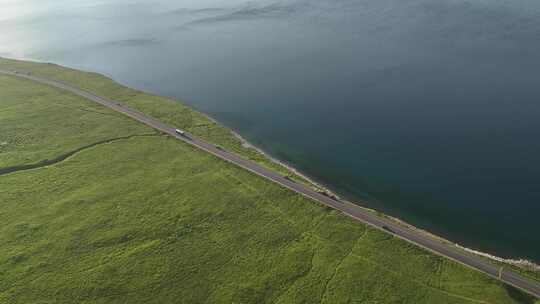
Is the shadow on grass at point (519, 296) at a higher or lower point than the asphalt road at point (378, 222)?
lower

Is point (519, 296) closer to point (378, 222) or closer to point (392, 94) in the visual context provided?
point (378, 222)

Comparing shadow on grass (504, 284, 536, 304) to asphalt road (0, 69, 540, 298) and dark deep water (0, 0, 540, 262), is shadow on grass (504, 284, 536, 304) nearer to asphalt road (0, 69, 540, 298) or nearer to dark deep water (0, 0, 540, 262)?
asphalt road (0, 69, 540, 298)

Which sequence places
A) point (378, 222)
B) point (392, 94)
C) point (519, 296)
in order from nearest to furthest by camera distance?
point (519, 296), point (378, 222), point (392, 94)

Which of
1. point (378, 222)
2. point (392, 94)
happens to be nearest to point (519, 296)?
point (378, 222)

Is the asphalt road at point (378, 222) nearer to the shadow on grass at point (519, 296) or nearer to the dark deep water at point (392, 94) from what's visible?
the shadow on grass at point (519, 296)

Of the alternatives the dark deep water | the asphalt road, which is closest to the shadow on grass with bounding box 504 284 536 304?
the asphalt road

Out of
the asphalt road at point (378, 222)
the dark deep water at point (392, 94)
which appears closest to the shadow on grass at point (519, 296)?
the asphalt road at point (378, 222)

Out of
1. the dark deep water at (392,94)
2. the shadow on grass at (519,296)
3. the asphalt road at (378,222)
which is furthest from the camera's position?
the dark deep water at (392,94)

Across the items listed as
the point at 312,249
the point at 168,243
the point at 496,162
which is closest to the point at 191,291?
the point at 168,243

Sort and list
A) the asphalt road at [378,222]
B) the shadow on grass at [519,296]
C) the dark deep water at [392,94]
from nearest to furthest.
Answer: the shadow on grass at [519,296] < the asphalt road at [378,222] < the dark deep water at [392,94]
